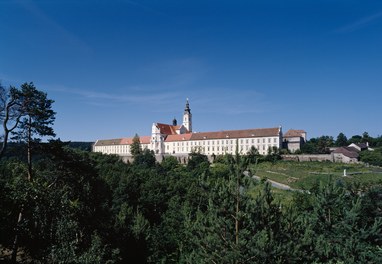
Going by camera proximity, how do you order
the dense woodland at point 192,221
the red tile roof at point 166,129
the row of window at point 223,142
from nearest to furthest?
1. the dense woodland at point 192,221
2. the row of window at point 223,142
3. the red tile roof at point 166,129

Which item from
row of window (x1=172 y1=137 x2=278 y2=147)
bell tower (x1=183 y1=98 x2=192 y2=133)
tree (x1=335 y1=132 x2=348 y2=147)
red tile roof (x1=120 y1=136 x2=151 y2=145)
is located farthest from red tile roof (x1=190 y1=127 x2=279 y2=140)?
tree (x1=335 y1=132 x2=348 y2=147)

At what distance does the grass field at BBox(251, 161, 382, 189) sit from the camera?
4841 centimetres

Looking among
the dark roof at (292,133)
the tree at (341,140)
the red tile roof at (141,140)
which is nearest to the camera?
the dark roof at (292,133)

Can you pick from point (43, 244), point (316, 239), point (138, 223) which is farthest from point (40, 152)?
point (316, 239)

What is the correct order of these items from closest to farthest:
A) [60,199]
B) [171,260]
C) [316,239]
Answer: [316,239], [60,199], [171,260]

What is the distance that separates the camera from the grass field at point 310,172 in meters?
48.4

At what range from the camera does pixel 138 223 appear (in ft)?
81.5

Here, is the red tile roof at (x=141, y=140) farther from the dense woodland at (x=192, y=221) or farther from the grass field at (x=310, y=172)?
the dense woodland at (x=192, y=221)

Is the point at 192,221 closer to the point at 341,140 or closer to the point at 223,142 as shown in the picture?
the point at 223,142

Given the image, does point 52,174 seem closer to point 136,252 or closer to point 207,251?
point 136,252

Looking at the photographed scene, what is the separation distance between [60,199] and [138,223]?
1061cm

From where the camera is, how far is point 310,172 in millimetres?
59781

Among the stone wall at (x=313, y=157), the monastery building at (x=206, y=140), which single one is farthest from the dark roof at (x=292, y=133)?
the stone wall at (x=313, y=157)

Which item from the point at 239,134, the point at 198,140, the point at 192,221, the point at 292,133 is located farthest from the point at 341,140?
the point at 192,221
